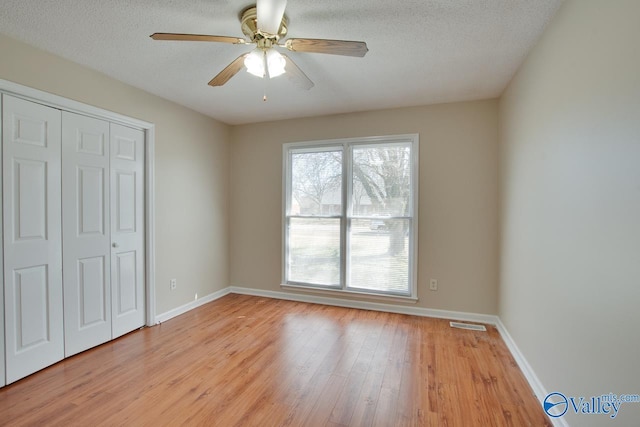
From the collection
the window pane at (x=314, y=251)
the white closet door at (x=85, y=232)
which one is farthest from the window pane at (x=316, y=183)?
the white closet door at (x=85, y=232)

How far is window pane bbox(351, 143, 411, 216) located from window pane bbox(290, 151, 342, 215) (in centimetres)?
25

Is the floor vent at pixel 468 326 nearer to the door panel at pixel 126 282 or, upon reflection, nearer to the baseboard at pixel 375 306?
the baseboard at pixel 375 306

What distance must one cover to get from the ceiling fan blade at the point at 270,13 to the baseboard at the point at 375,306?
3187 mm

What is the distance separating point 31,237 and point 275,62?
7.66 feet

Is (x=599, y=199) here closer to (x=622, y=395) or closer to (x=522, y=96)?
(x=622, y=395)

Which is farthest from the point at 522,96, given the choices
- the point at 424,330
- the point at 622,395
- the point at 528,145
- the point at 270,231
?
the point at 270,231

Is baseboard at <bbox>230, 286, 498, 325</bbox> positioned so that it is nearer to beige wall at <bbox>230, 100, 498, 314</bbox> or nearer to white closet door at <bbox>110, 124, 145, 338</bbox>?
beige wall at <bbox>230, 100, 498, 314</bbox>

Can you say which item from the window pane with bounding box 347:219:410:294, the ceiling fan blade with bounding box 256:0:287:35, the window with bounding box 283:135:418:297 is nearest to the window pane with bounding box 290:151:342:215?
the window with bounding box 283:135:418:297

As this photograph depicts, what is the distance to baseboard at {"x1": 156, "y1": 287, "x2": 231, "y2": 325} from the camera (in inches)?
130

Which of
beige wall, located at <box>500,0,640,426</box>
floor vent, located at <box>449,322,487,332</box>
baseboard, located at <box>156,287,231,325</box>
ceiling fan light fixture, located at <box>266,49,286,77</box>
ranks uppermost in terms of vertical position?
ceiling fan light fixture, located at <box>266,49,286,77</box>

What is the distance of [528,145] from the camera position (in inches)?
90.0

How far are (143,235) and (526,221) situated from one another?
3.71m

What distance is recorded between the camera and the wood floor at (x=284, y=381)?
1.81 metres

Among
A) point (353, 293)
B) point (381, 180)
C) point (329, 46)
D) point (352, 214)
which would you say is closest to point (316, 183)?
point (352, 214)
